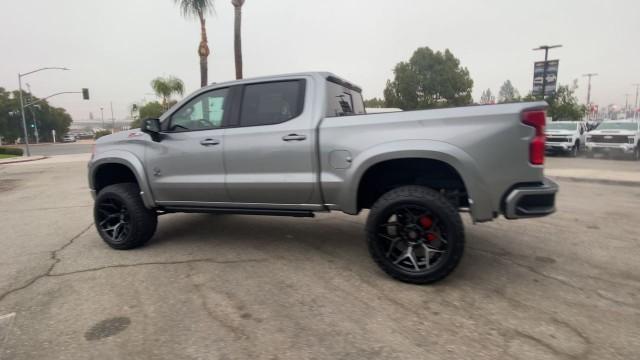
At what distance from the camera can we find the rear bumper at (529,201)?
3086mm

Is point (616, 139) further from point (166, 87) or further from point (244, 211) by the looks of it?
point (166, 87)

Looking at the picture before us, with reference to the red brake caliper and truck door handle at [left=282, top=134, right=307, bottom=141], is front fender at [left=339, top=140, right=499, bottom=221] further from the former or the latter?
truck door handle at [left=282, top=134, right=307, bottom=141]

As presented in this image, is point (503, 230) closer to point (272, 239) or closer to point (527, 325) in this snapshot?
point (527, 325)

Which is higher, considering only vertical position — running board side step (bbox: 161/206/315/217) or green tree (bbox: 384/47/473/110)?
green tree (bbox: 384/47/473/110)

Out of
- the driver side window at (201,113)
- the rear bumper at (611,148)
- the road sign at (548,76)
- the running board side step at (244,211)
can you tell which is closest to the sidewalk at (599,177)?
the rear bumper at (611,148)

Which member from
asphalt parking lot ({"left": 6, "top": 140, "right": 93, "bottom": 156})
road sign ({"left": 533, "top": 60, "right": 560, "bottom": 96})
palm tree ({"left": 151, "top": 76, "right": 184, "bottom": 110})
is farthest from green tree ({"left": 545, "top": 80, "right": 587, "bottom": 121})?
asphalt parking lot ({"left": 6, "top": 140, "right": 93, "bottom": 156})

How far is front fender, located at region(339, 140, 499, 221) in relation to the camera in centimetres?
317

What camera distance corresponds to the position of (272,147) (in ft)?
12.6

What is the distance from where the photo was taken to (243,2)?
587 inches

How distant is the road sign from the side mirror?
29.1 m

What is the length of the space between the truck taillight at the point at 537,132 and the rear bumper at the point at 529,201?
0.73 ft

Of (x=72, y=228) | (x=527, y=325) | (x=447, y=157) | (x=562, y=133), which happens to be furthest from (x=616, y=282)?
(x=562, y=133)

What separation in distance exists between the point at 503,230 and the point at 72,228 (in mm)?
6233

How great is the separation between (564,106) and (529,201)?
3882 cm
